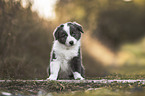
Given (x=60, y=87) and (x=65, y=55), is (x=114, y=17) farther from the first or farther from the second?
(x=60, y=87)

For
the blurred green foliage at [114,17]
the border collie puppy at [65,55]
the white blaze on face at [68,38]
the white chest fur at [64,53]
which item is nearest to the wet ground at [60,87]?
the border collie puppy at [65,55]

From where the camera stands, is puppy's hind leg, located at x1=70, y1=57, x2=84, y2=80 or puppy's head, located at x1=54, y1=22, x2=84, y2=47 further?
puppy's hind leg, located at x1=70, y1=57, x2=84, y2=80

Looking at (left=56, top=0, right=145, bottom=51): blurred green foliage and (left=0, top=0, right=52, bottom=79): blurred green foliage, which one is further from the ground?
(left=56, top=0, right=145, bottom=51): blurred green foliage

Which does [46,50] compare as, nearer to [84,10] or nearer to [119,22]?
[84,10]

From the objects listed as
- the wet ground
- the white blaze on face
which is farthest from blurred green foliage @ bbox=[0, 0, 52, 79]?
the white blaze on face

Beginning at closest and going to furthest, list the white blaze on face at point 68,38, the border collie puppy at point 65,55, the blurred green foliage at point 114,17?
the white blaze on face at point 68,38
the border collie puppy at point 65,55
the blurred green foliage at point 114,17

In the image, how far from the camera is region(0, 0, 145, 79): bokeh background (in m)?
10.7

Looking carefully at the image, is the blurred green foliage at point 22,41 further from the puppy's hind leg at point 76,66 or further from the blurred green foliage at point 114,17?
the blurred green foliage at point 114,17

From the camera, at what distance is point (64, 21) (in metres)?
14.5

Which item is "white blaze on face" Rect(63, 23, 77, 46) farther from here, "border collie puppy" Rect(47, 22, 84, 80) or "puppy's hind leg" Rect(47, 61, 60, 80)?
"puppy's hind leg" Rect(47, 61, 60, 80)

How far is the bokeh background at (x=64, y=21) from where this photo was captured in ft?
A: 35.2

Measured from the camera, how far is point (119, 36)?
71.3 feet

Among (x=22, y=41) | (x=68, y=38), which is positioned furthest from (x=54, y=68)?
(x=22, y=41)

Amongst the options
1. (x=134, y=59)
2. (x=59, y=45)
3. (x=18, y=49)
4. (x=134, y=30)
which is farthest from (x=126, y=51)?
(x=59, y=45)
